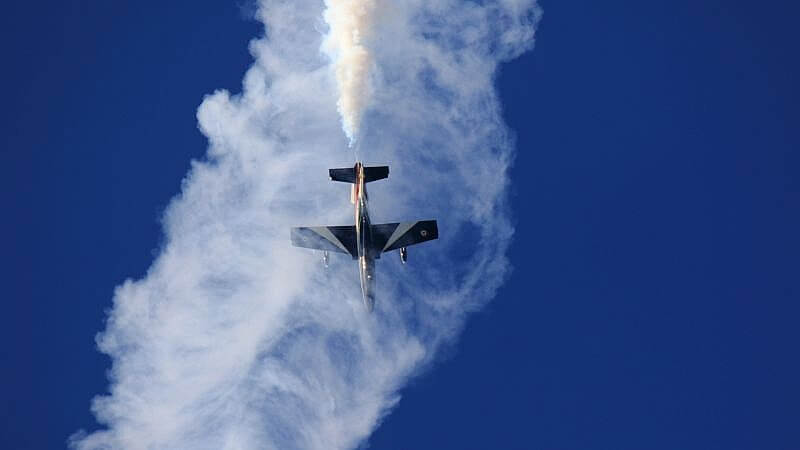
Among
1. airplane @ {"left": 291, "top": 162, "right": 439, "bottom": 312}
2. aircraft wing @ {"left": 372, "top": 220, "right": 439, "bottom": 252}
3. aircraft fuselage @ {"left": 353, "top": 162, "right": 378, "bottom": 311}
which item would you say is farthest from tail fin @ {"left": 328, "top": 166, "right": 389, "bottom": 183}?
aircraft wing @ {"left": 372, "top": 220, "right": 439, "bottom": 252}

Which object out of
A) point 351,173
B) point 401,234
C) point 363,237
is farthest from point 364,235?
point 351,173

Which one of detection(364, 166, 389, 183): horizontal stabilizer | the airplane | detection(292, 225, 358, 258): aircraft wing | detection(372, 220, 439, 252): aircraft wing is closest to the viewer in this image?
the airplane

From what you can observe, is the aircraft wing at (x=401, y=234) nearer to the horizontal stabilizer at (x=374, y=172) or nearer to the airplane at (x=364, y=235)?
the airplane at (x=364, y=235)

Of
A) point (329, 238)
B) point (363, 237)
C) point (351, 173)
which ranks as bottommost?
point (363, 237)

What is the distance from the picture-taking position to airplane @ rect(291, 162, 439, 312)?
2876 inches

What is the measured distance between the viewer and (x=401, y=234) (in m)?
74.4

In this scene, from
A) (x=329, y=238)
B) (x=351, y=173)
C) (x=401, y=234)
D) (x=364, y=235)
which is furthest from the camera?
(x=329, y=238)

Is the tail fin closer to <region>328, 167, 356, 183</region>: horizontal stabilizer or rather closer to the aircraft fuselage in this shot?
<region>328, 167, 356, 183</region>: horizontal stabilizer

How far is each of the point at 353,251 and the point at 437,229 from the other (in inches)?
264

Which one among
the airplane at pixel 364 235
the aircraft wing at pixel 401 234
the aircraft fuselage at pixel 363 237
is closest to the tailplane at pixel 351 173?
the airplane at pixel 364 235

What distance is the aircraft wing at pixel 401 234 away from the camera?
7394cm

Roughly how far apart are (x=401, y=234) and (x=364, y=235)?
10.4 ft

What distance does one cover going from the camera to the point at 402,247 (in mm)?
74562

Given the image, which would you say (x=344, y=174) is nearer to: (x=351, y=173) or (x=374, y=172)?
(x=351, y=173)
